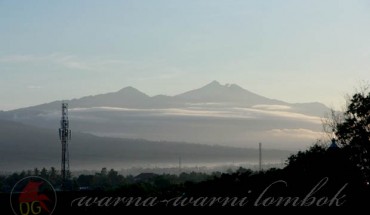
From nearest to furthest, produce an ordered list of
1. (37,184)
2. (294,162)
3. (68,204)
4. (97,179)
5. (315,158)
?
1. (68,204)
2. (37,184)
3. (315,158)
4. (294,162)
5. (97,179)

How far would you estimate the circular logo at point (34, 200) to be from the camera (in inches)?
1571

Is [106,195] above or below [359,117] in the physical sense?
below

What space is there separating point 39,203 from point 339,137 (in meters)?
28.4

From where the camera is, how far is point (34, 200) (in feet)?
133

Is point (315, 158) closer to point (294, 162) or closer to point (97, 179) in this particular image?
point (294, 162)

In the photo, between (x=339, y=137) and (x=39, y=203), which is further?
(x=339, y=137)

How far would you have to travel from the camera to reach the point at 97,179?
15050 cm

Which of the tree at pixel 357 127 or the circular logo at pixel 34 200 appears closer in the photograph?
the circular logo at pixel 34 200

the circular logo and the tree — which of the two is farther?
the tree

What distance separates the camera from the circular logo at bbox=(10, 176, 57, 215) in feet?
131

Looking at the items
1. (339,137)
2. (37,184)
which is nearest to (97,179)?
(339,137)

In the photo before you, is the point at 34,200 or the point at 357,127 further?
the point at 357,127

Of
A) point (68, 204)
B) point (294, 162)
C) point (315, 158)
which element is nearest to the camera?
point (68, 204)

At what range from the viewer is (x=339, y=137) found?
61281 millimetres
